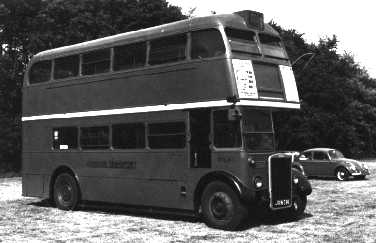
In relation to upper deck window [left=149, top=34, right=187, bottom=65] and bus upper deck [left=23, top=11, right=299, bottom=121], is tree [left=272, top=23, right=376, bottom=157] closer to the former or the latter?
bus upper deck [left=23, top=11, right=299, bottom=121]

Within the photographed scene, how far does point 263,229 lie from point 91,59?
6.31 metres

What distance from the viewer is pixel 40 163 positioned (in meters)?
Answer: 16.0

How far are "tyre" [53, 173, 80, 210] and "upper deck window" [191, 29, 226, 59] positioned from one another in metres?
5.37

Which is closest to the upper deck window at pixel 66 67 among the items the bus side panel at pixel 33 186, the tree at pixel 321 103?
the bus side panel at pixel 33 186

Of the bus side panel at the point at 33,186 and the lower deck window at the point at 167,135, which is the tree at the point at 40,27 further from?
the lower deck window at the point at 167,135

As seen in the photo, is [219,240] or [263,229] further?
[263,229]

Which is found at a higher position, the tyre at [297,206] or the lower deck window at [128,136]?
the lower deck window at [128,136]

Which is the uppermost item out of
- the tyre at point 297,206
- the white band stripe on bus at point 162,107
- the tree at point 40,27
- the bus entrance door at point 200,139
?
the tree at point 40,27

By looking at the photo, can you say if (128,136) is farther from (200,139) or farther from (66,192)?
(66,192)

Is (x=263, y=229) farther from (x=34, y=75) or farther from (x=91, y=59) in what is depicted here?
(x=34, y=75)

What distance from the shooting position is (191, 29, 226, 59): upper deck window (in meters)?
11.6

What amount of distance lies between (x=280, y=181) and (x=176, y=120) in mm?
2559

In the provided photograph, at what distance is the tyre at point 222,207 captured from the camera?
1112 cm

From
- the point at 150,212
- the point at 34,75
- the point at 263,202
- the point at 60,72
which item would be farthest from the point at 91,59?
the point at 263,202
